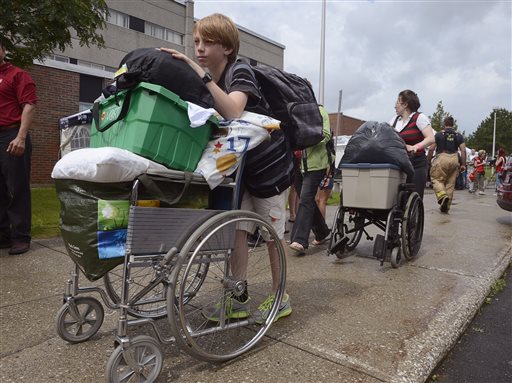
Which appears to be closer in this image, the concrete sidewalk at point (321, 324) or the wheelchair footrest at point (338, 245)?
the concrete sidewalk at point (321, 324)

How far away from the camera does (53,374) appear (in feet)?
6.63

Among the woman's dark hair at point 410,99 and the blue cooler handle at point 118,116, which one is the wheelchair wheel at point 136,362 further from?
the woman's dark hair at point 410,99

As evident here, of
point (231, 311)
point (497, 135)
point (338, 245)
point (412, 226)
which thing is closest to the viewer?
point (231, 311)

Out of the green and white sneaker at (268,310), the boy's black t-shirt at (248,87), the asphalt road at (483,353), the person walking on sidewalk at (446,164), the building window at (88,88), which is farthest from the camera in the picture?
the building window at (88,88)

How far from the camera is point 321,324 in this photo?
2.71m

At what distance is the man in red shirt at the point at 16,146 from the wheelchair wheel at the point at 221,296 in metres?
2.32

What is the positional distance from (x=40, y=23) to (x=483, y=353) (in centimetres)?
775

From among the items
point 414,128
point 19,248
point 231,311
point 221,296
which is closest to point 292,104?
point 221,296

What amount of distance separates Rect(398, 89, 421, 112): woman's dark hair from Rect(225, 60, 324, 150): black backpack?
98.7 inches

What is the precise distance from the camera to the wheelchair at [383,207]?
13.0 feet

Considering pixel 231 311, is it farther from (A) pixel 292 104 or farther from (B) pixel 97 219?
(A) pixel 292 104

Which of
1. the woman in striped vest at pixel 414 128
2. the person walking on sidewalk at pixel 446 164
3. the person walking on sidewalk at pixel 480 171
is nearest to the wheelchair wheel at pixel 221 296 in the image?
the woman in striped vest at pixel 414 128

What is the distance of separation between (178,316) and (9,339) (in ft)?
3.99

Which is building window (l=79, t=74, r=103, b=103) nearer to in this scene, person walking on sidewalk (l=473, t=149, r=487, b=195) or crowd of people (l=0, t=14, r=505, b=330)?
crowd of people (l=0, t=14, r=505, b=330)
